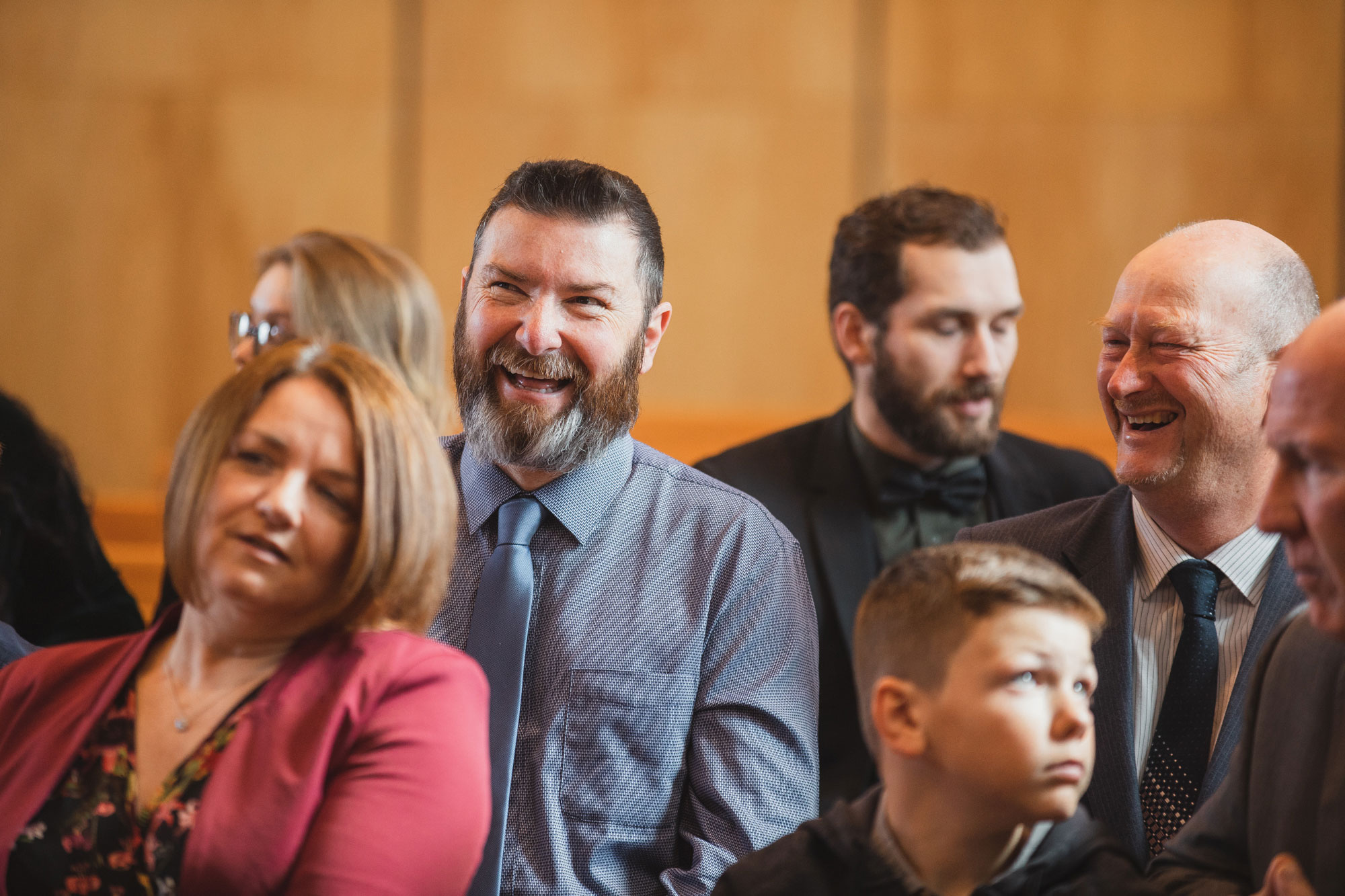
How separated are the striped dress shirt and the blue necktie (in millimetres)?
940

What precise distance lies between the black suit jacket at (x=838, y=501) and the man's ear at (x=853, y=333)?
18 centimetres

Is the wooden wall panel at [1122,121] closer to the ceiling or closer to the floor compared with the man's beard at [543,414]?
closer to the ceiling

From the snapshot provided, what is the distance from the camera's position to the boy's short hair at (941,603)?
4.73ft

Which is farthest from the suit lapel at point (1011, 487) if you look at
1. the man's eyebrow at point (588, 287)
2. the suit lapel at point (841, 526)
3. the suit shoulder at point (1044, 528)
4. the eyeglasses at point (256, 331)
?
the eyeglasses at point (256, 331)

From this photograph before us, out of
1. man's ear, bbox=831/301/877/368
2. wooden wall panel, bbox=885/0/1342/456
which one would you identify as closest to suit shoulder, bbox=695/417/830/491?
man's ear, bbox=831/301/877/368

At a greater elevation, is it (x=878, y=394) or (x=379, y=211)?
(x=379, y=211)

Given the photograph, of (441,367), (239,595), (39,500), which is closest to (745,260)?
(441,367)

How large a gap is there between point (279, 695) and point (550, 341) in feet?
2.78

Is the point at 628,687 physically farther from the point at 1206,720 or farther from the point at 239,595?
the point at 1206,720

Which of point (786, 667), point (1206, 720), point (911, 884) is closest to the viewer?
point (911, 884)

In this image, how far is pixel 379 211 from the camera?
543cm

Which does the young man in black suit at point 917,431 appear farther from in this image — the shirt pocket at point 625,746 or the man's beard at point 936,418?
the shirt pocket at point 625,746

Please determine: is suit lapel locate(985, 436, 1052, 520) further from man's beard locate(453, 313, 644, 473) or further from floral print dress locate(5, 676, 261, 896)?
floral print dress locate(5, 676, 261, 896)

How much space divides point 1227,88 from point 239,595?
528 cm
